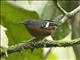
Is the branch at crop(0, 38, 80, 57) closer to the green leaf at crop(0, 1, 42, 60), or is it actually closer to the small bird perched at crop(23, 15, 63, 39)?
the small bird perched at crop(23, 15, 63, 39)

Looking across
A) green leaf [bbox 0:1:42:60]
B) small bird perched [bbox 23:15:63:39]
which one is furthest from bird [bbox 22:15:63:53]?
green leaf [bbox 0:1:42:60]

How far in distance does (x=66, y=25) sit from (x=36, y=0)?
1.17 feet

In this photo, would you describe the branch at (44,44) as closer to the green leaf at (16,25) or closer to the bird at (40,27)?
the bird at (40,27)

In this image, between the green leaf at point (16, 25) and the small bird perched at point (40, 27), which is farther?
the green leaf at point (16, 25)

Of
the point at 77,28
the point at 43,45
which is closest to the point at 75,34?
the point at 77,28

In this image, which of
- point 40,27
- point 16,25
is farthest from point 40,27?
point 16,25

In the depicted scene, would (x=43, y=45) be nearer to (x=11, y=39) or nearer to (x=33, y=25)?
(x=33, y=25)

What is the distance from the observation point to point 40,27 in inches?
41.5

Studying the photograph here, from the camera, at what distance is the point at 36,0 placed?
172 centimetres

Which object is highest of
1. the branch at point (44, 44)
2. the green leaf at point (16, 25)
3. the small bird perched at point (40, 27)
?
the small bird perched at point (40, 27)

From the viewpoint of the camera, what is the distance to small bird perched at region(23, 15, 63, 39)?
1.03 m

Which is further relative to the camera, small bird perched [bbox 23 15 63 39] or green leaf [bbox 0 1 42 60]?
green leaf [bbox 0 1 42 60]

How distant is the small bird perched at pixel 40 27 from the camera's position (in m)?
1.03

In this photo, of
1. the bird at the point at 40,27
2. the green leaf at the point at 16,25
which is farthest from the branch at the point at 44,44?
the green leaf at the point at 16,25
